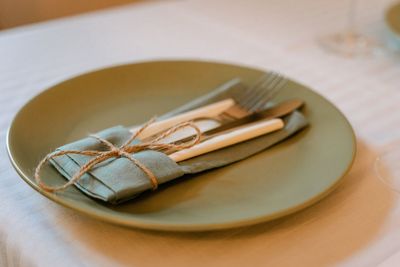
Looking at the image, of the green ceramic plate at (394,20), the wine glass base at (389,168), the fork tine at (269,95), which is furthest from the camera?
the green ceramic plate at (394,20)

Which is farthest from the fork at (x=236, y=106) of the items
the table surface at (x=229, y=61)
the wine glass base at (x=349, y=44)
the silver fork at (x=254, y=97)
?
the wine glass base at (x=349, y=44)

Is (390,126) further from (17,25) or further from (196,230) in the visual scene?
(17,25)

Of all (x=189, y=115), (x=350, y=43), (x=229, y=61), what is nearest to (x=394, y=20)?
(x=350, y=43)

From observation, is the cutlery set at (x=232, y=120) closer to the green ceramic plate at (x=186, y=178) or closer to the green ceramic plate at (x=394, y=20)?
the green ceramic plate at (x=186, y=178)

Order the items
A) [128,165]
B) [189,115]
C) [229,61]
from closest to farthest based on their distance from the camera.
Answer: [128,165] → [189,115] → [229,61]

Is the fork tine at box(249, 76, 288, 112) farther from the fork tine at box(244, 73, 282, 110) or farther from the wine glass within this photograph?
the wine glass

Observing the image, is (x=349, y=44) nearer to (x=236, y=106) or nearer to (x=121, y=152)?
(x=236, y=106)
